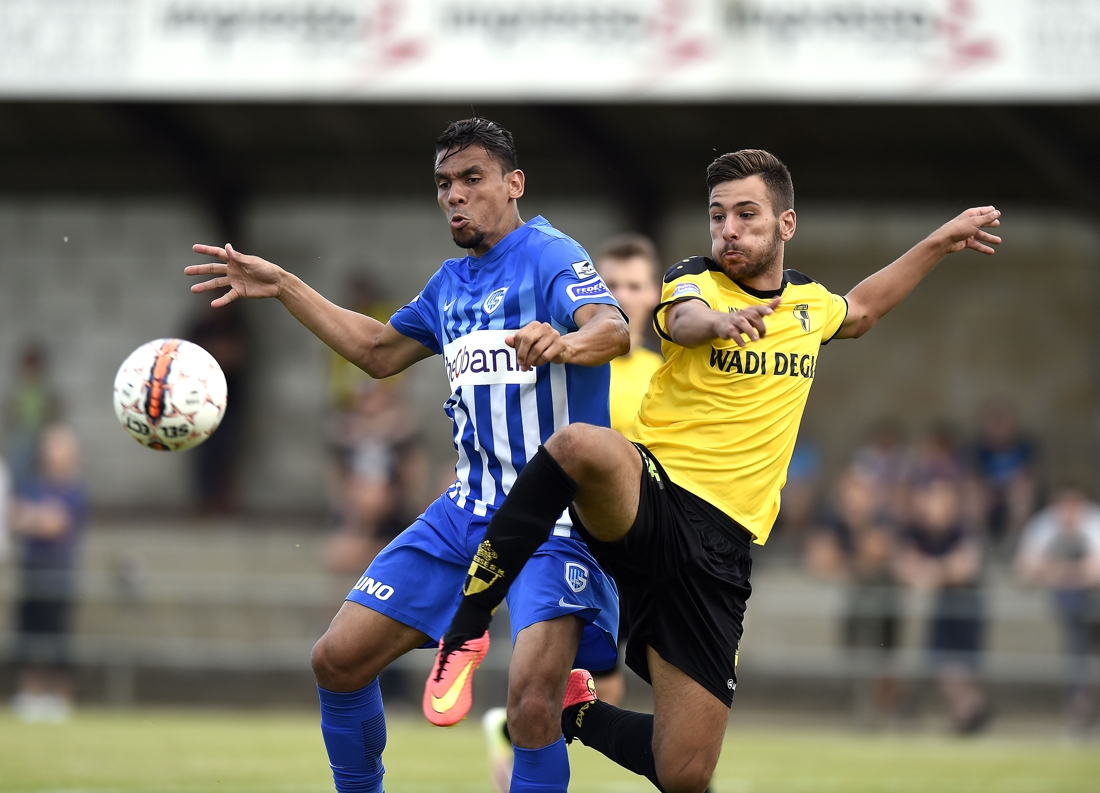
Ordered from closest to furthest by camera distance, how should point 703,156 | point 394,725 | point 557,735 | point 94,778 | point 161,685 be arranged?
point 557,735
point 94,778
point 394,725
point 161,685
point 703,156

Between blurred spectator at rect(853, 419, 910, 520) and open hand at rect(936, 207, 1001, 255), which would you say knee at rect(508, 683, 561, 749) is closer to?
open hand at rect(936, 207, 1001, 255)

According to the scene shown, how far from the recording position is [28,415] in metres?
15.7

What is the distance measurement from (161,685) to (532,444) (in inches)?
381

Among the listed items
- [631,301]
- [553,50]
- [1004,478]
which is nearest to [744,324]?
[631,301]

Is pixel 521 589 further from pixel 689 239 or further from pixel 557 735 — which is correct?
pixel 689 239

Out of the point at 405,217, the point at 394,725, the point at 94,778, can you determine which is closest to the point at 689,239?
the point at 405,217

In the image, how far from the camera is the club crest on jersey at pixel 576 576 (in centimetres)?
518

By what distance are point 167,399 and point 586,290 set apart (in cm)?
165

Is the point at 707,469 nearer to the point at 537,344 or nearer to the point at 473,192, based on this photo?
the point at 537,344

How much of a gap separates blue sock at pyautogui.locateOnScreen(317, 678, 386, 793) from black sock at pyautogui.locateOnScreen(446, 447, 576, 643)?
696 millimetres

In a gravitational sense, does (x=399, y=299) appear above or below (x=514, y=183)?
below

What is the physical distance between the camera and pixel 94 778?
8.30 metres

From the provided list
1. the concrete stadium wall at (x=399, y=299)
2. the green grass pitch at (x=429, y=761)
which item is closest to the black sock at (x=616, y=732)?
the green grass pitch at (x=429, y=761)

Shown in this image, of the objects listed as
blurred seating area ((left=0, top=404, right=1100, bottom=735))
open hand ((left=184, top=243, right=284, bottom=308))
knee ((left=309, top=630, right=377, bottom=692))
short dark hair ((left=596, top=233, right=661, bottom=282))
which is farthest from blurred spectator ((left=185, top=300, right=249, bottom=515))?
knee ((left=309, top=630, right=377, bottom=692))
